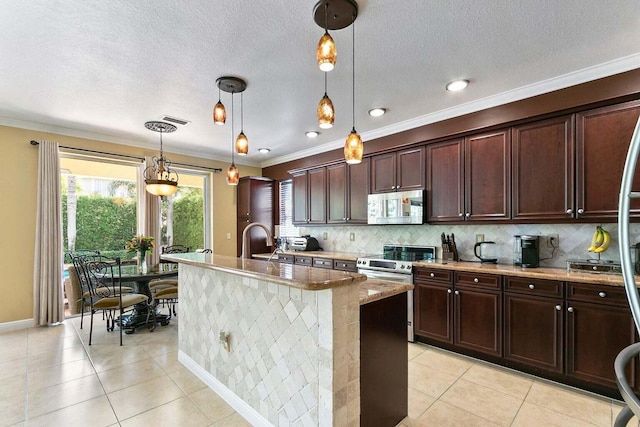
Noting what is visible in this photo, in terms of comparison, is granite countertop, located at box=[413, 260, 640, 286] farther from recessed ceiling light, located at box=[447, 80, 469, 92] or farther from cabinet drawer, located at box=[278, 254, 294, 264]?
cabinet drawer, located at box=[278, 254, 294, 264]

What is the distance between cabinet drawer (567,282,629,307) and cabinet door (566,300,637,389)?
0.04 metres

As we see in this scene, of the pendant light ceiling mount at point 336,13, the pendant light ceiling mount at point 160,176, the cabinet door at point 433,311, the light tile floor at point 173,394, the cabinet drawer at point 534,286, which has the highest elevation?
the pendant light ceiling mount at point 336,13

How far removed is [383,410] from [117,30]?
306 centimetres

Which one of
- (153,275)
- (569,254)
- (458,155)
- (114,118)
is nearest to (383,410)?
(569,254)

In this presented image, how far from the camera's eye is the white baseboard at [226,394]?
2.06 m

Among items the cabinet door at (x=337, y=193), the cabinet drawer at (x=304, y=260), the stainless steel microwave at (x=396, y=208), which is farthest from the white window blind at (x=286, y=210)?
the stainless steel microwave at (x=396, y=208)

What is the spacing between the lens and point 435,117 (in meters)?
3.73

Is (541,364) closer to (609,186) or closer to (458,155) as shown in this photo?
(609,186)

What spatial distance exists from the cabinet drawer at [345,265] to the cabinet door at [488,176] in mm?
1534

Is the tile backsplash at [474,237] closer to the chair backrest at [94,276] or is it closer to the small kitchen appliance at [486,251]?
the small kitchen appliance at [486,251]

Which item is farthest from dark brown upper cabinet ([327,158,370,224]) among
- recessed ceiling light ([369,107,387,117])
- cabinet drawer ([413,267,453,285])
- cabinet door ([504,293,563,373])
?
cabinet door ([504,293,563,373])

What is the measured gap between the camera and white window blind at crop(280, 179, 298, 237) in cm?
598

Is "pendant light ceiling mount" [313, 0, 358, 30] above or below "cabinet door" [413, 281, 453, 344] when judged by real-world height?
above

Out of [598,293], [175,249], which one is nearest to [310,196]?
[175,249]
